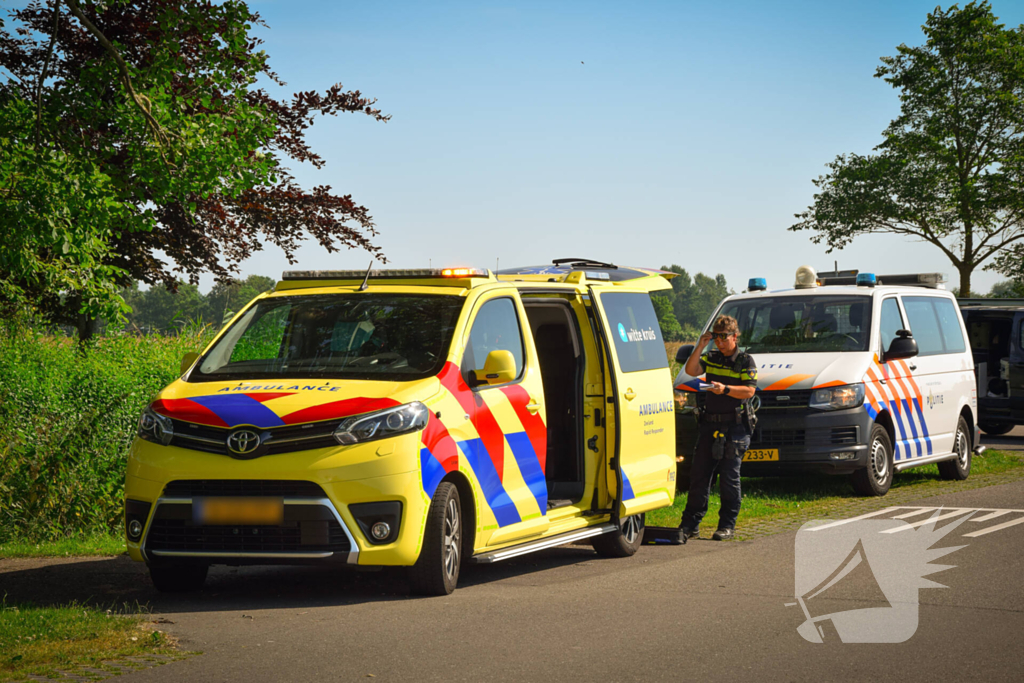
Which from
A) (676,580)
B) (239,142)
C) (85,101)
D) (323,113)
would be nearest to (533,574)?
(676,580)

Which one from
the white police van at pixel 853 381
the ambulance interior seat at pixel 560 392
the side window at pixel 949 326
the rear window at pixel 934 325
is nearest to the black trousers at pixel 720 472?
the ambulance interior seat at pixel 560 392

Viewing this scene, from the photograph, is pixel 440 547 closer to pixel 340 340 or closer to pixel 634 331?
pixel 340 340

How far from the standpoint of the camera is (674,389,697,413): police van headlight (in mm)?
12544

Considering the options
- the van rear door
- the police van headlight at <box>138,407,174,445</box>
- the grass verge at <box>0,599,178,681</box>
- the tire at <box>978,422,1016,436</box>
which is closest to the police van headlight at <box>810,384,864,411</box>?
the van rear door

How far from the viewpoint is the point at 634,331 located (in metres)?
9.65

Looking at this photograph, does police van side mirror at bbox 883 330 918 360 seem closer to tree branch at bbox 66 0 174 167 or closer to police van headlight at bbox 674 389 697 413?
police van headlight at bbox 674 389 697 413

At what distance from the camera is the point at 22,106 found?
43.3 ft

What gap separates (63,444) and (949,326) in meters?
10.6

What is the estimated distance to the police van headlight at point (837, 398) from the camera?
12.1 m

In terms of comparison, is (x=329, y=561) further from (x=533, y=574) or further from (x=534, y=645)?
(x=533, y=574)

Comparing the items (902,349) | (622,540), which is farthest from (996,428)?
(622,540)

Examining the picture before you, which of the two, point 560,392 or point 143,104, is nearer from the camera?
point 560,392

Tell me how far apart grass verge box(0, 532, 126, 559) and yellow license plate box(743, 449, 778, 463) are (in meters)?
6.25

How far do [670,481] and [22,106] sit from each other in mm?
8563
